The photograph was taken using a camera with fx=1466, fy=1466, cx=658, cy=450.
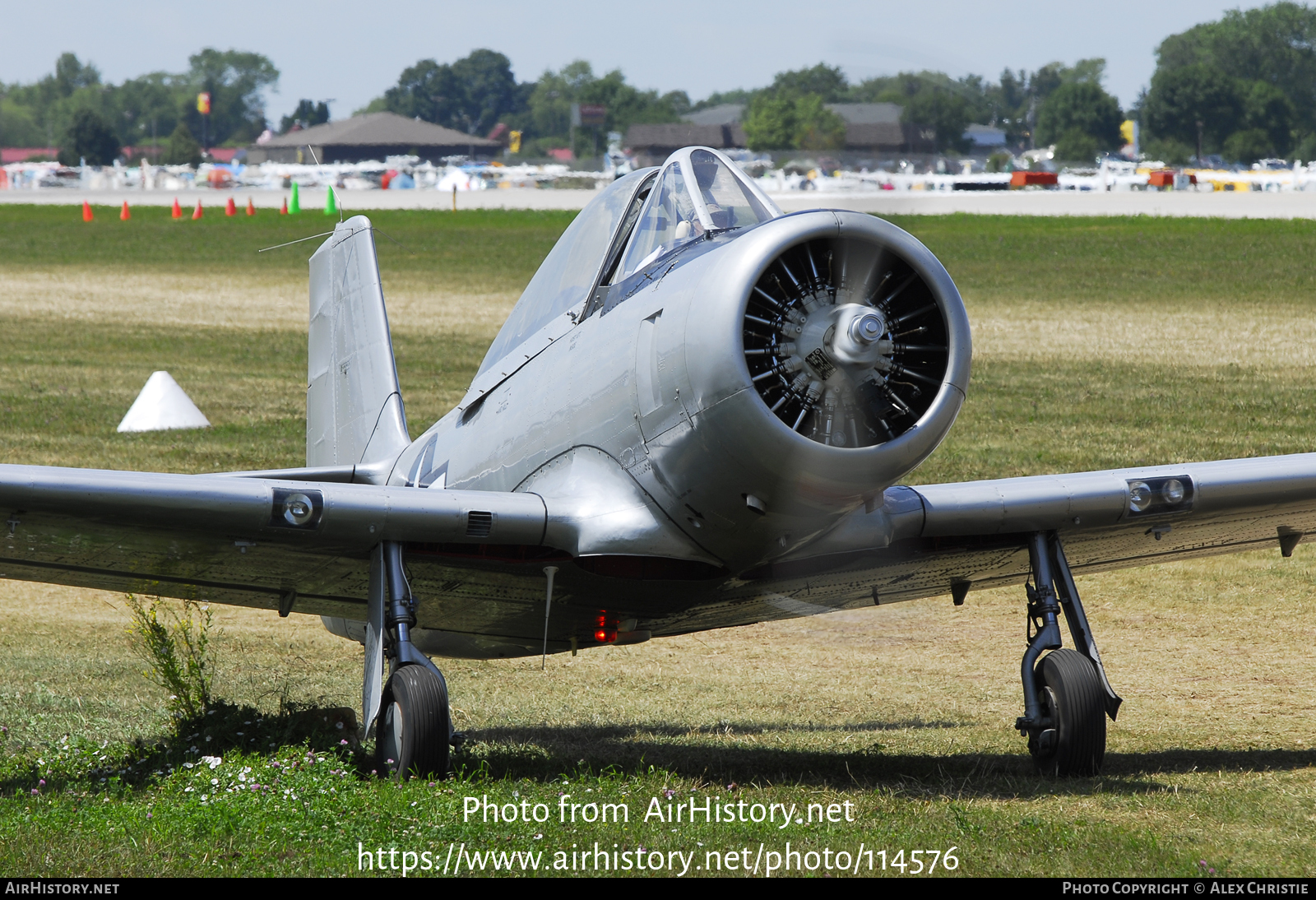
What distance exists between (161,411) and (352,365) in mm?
10490

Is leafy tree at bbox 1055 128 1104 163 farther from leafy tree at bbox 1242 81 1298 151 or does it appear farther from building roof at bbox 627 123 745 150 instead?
leafy tree at bbox 1242 81 1298 151

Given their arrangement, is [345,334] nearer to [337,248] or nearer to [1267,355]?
[337,248]

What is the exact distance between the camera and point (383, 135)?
170125 mm

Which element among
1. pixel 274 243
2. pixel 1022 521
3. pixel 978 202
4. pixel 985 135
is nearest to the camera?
pixel 1022 521

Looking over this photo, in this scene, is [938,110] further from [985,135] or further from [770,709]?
[770,709]

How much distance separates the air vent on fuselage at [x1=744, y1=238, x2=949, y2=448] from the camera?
5.21 metres

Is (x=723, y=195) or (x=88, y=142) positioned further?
(x=88, y=142)

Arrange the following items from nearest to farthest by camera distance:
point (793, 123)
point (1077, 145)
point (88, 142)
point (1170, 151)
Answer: point (793, 123)
point (1077, 145)
point (1170, 151)
point (88, 142)

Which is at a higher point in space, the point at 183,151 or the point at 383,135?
the point at 383,135

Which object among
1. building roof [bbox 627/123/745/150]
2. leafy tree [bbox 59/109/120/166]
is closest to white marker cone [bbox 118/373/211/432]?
building roof [bbox 627/123/745/150]

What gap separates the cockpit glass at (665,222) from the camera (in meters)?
6.10

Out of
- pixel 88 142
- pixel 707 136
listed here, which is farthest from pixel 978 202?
pixel 88 142

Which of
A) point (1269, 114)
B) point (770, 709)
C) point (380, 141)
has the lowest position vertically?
point (770, 709)

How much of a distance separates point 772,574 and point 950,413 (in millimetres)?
1241
